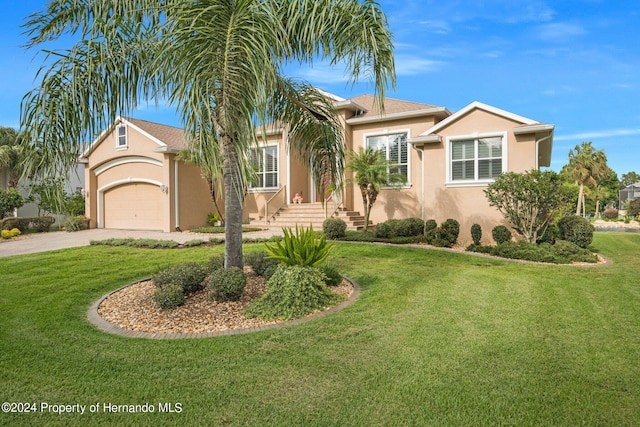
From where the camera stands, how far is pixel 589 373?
3.34 metres

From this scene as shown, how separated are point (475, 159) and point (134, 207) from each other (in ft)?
53.5

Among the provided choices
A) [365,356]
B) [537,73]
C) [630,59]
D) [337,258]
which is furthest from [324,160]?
[630,59]

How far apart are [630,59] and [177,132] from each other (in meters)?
21.1

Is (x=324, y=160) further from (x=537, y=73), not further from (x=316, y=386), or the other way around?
(x=537, y=73)

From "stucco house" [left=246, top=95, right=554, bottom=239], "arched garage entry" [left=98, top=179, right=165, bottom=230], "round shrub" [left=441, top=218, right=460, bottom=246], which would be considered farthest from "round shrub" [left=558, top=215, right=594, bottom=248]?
"arched garage entry" [left=98, top=179, right=165, bottom=230]

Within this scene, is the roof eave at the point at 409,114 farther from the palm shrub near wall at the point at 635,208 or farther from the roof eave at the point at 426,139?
the palm shrub near wall at the point at 635,208

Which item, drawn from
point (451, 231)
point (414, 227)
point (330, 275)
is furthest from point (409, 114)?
point (330, 275)

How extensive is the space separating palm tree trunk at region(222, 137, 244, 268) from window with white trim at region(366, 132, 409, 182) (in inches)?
424

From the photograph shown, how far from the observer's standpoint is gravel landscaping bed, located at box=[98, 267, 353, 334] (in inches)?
187

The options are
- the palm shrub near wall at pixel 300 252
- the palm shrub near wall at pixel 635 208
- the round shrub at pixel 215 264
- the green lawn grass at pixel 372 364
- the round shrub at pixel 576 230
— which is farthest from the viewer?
the palm shrub near wall at pixel 635 208

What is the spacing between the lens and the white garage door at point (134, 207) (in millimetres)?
18031

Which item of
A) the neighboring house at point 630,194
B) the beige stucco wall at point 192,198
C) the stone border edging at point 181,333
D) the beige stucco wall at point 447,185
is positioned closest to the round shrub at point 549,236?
the beige stucco wall at point 447,185

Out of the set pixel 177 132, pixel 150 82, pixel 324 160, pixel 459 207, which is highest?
pixel 177 132

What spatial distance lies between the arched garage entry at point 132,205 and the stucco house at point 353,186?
0.17ft
